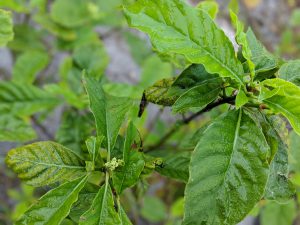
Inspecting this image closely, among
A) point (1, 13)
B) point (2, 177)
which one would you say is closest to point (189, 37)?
point (1, 13)

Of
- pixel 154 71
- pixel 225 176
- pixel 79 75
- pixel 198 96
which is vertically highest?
pixel 198 96

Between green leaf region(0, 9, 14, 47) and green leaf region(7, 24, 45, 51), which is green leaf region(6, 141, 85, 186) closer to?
green leaf region(0, 9, 14, 47)

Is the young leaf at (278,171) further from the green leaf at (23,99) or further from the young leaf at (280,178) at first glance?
the green leaf at (23,99)

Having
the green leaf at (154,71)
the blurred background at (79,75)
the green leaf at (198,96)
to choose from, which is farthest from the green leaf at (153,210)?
the green leaf at (198,96)

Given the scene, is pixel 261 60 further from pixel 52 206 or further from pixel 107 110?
pixel 52 206

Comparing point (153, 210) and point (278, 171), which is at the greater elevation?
point (278, 171)

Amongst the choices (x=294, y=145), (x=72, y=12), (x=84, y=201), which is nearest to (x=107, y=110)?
(x=84, y=201)

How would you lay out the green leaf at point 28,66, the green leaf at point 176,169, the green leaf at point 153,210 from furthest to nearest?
1. the green leaf at point 153,210
2. the green leaf at point 28,66
3. the green leaf at point 176,169
